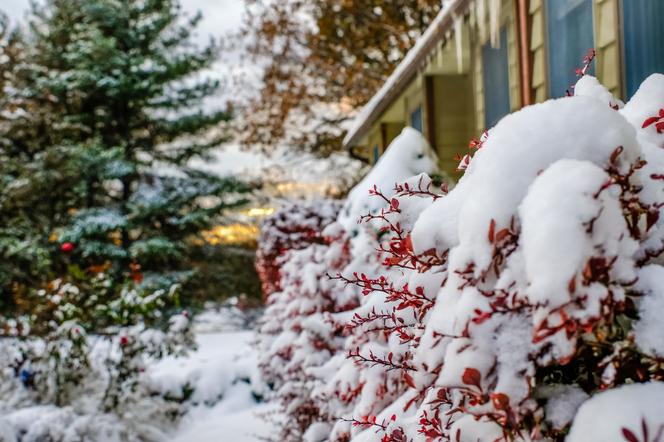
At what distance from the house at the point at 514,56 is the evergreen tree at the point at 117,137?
9.14m

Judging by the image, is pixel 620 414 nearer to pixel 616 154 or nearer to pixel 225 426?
pixel 616 154

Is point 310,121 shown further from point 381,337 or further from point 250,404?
point 381,337

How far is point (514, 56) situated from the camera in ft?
16.7

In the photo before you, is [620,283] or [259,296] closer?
[620,283]

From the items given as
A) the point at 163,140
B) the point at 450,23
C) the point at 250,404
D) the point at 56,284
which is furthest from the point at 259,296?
the point at 450,23

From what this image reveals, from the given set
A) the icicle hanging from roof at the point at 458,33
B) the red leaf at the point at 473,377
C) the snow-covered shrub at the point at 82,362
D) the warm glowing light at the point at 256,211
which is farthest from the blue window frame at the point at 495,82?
the warm glowing light at the point at 256,211

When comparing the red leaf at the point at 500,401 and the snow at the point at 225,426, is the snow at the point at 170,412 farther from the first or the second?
the red leaf at the point at 500,401

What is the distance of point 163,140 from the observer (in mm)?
17031

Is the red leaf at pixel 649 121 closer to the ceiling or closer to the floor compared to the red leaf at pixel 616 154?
closer to the ceiling

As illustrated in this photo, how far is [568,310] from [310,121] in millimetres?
16255

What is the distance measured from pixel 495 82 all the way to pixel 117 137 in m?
13.0

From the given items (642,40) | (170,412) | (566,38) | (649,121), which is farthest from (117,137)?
(649,121)

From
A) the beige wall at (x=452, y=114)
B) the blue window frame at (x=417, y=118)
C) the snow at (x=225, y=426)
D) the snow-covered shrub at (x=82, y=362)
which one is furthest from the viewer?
the blue window frame at (x=417, y=118)

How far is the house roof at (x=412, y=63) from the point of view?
14.8ft
